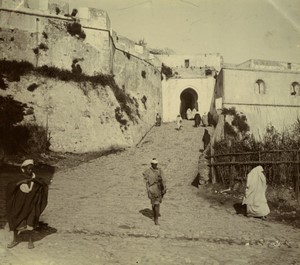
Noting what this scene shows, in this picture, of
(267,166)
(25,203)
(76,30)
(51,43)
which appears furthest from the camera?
(76,30)

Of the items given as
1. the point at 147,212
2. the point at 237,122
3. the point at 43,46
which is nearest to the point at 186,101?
the point at 237,122

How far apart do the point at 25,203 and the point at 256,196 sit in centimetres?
610

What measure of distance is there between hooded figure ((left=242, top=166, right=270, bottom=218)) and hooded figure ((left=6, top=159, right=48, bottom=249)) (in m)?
5.66

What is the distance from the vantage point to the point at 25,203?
648 cm

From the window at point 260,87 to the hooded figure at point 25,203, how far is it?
27068 mm

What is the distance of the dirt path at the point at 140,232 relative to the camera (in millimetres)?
6094

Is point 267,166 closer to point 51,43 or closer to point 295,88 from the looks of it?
point 51,43

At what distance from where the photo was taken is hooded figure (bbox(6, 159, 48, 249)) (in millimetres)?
6398

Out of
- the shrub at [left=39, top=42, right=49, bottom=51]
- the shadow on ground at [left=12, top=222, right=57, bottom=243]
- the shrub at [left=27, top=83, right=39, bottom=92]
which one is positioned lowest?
the shadow on ground at [left=12, top=222, right=57, bottom=243]

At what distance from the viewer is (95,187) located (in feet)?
46.1

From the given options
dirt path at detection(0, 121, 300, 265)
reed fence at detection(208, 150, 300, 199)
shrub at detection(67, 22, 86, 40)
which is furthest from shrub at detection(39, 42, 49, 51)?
reed fence at detection(208, 150, 300, 199)

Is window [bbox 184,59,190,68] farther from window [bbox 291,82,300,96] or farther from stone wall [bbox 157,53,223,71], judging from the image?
window [bbox 291,82,300,96]

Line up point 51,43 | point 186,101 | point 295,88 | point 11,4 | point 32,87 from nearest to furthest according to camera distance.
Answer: point 32,87 → point 11,4 → point 51,43 → point 295,88 → point 186,101

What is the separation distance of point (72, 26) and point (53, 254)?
71.9ft
